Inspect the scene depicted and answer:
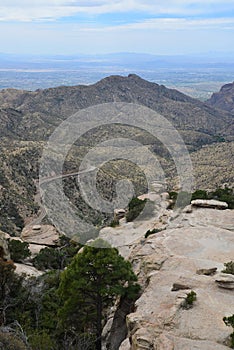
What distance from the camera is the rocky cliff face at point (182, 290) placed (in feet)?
42.1

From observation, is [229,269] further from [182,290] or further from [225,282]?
[182,290]

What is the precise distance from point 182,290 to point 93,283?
396cm

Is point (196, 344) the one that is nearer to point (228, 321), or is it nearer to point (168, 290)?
point (228, 321)

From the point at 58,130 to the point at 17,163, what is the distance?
55534 millimetres

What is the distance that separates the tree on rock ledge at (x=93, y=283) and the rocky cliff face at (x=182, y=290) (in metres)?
1.10

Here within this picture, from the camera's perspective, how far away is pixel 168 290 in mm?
16547

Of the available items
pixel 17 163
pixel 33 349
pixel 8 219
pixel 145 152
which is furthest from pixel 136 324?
pixel 145 152

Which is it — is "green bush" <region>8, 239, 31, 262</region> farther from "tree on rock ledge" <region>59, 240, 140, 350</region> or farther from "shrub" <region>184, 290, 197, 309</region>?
"shrub" <region>184, 290, 197, 309</region>

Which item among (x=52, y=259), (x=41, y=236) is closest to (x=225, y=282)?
(x=52, y=259)

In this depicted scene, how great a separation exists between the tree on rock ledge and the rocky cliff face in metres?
1.10

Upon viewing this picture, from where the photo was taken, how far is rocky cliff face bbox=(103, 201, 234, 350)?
1284cm

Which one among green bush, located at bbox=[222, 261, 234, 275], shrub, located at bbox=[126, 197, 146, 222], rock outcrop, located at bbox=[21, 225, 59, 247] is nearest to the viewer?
green bush, located at bbox=[222, 261, 234, 275]

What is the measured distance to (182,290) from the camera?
1579 centimetres

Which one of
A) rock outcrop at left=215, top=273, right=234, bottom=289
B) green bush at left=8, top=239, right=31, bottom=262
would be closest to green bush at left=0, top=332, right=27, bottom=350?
rock outcrop at left=215, top=273, right=234, bottom=289
